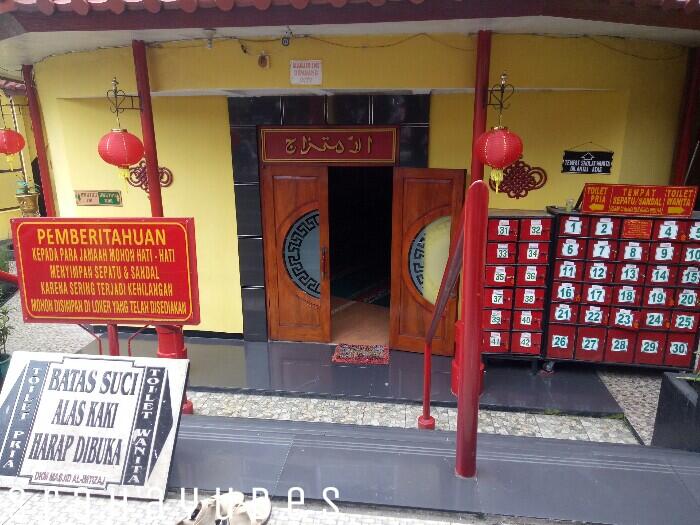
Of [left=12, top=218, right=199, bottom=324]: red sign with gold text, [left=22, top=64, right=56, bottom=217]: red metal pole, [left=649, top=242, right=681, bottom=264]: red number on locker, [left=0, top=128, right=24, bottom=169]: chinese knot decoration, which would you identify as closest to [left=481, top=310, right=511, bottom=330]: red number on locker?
[left=649, top=242, right=681, bottom=264]: red number on locker

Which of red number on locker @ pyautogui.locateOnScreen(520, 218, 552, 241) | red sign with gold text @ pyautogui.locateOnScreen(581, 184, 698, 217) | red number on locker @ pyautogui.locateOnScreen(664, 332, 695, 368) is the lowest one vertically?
red number on locker @ pyautogui.locateOnScreen(664, 332, 695, 368)

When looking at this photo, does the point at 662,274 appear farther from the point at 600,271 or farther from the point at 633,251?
the point at 600,271

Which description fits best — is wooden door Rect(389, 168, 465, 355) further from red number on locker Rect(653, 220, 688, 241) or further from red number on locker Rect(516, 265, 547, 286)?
Answer: red number on locker Rect(653, 220, 688, 241)

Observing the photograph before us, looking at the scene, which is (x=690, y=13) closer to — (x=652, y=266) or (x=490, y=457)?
(x=652, y=266)

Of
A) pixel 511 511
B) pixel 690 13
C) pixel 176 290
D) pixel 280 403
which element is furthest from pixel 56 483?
pixel 690 13

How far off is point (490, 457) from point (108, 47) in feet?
16.8

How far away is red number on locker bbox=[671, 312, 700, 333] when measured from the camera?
197 inches

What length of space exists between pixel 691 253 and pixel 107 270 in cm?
521

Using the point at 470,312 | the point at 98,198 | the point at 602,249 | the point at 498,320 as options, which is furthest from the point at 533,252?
the point at 98,198

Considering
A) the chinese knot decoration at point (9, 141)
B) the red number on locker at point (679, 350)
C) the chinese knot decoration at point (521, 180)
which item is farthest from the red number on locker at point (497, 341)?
the chinese knot decoration at point (9, 141)

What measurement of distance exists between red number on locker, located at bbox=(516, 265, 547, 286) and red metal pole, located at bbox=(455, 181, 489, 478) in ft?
10.6

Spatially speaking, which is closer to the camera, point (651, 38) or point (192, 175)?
point (651, 38)

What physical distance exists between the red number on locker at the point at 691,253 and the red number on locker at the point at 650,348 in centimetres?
80

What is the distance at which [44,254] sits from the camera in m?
2.83
